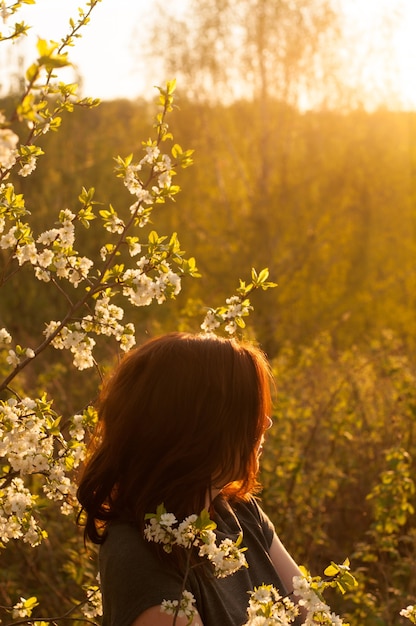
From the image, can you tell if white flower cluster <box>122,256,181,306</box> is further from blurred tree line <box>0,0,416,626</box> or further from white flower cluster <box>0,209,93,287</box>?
blurred tree line <box>0,0,416,626</box>

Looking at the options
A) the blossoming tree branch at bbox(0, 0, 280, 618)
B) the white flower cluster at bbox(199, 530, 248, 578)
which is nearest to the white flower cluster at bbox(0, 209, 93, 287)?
the blossoming tree branch at bbox(0, 0, 280, 618)

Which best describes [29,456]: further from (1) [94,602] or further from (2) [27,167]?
(2) [27,167]

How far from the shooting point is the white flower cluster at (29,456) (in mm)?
1905

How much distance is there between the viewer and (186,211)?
43.1 feet

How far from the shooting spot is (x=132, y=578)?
1.56 metres

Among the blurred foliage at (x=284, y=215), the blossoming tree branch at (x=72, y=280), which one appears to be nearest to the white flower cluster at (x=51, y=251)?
the blossoming tree branch at (x=72, y=280)

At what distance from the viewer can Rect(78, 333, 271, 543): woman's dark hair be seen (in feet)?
5.44

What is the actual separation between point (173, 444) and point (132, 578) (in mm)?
275

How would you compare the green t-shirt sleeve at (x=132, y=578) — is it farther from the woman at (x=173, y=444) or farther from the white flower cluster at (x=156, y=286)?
the white flower cluster at (x=156, y=286)

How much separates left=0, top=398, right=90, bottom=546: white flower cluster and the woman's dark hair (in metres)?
0.23

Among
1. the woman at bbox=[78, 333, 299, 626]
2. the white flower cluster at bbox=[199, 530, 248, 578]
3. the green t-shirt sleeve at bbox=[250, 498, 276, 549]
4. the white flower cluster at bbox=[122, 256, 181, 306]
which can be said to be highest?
the white flower cluster at bbox=[122, 256, 181, 306]

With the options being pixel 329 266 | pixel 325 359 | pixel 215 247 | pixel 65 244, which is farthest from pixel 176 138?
pixel 65 244

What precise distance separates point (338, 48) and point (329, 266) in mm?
3212

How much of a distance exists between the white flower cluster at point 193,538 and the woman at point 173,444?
9 cm
